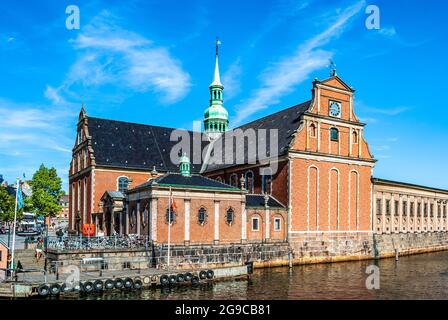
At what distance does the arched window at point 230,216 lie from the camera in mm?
48287

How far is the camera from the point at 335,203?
57.2 meters

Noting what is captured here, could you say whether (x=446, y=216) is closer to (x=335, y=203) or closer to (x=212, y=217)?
(x=335, y=203)

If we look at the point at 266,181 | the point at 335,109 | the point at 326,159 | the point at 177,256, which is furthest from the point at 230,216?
the point at 335,109

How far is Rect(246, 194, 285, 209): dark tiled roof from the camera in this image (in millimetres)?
51375

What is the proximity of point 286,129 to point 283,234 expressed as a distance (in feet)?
44.7

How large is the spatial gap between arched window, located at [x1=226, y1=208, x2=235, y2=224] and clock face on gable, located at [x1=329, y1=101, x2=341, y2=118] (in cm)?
1899

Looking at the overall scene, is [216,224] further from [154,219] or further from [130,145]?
[130,145]

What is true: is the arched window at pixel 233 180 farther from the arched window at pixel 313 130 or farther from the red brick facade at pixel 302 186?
the arched window at pixel 313 130

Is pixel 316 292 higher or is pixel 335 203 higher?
pixel 335 203

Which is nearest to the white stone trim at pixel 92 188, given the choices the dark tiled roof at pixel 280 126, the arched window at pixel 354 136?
the dark tiled roof at pixel 280 126

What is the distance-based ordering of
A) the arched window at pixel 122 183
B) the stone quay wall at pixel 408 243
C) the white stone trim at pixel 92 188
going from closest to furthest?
the white stone trim at pixel 92 188
the stone quay wall at pixel 408 243
the arched window at pixel 122 183

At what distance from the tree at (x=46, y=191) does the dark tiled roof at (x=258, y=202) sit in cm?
4118

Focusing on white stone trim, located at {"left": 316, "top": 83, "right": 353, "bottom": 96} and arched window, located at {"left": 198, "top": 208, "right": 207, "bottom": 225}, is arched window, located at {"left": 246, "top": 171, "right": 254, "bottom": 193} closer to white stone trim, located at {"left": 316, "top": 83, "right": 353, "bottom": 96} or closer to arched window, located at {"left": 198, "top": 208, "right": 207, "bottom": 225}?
arched window, located at {"left": 198, "top": 208, "right": 207, "bottom": 225}
